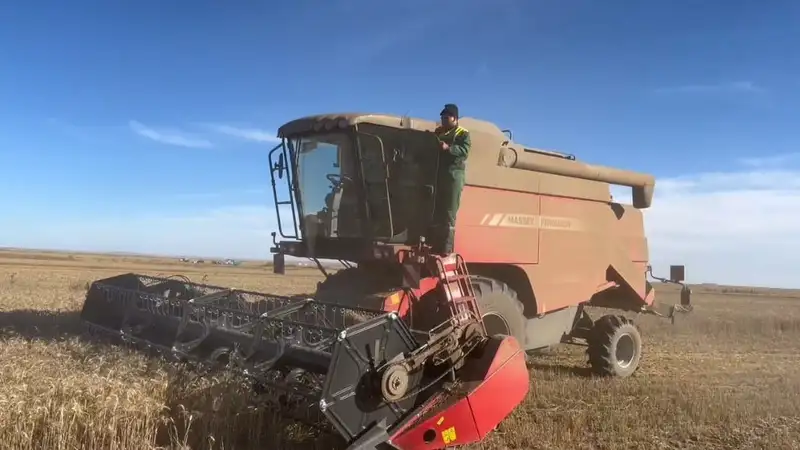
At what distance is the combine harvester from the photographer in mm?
4441

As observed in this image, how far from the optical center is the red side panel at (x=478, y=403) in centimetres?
440

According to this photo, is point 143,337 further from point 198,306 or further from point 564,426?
point 564,426

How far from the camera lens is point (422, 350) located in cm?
461

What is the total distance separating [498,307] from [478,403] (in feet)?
7.32

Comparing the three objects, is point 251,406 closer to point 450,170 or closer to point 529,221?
point 450,170

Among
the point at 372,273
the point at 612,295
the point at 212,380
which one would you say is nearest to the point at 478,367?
the point at 212,380

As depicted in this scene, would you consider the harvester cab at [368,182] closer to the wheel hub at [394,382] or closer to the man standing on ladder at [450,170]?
the man standing on ladder at [450,170]

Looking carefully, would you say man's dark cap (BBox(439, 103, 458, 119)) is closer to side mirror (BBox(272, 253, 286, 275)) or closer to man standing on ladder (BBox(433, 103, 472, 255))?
man standing on ladder (BBox(433, 103, 472, 255))

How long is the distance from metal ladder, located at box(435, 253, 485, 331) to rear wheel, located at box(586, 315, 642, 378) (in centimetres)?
320

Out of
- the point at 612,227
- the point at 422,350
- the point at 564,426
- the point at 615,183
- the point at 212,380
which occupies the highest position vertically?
the point at 615,183

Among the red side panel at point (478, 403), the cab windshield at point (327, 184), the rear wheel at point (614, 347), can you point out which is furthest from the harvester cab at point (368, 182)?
the rear wheel at point (614, 347)

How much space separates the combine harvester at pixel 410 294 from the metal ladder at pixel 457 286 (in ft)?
0.05

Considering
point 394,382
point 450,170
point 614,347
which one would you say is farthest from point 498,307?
point 394,382

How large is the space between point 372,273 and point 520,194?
194cm
